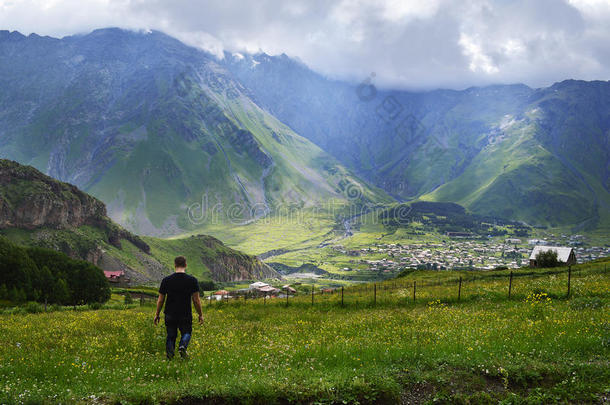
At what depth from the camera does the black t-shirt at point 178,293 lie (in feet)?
42.4

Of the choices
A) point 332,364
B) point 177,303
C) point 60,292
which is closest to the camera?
point 332,364

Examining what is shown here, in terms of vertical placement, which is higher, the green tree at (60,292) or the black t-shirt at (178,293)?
the black t-shirt at (178,293)

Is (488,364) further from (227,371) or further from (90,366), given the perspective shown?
(90,366)

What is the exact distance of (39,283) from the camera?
3334 inches

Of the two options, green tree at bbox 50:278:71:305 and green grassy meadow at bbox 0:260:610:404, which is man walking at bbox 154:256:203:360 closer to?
green grassy meadow at bbox 0:260:610:404

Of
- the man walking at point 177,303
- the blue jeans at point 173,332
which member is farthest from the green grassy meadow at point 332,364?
the man walking at point 177,303

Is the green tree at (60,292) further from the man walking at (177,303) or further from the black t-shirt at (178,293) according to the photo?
the black t-shirt at (178,293)

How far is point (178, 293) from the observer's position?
42.5 ft

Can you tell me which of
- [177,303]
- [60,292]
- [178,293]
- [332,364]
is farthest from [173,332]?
A: [60,292]

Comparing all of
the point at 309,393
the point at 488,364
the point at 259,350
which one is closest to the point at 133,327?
the point at 259,350

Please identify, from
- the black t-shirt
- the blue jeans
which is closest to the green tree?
the blue jeans

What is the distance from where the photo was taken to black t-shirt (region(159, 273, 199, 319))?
1294 centimetres

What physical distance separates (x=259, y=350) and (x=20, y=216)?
239 meters

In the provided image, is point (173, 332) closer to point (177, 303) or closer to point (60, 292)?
point (177, 303)
